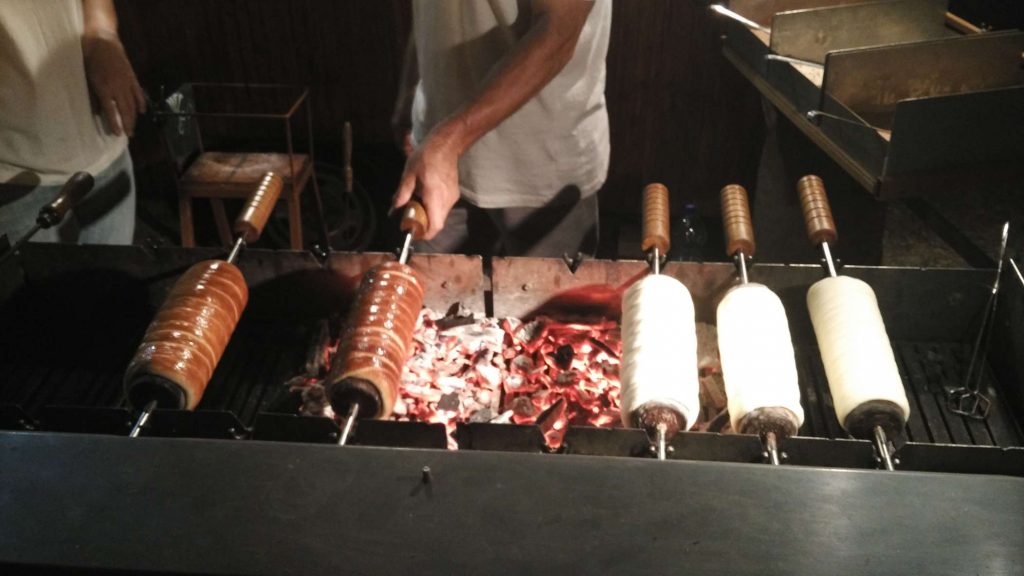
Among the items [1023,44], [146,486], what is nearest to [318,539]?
[146,486]

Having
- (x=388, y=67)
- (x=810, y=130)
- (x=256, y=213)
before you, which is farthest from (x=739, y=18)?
(x=256, y=213)

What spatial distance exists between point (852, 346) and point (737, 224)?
0.53 meters

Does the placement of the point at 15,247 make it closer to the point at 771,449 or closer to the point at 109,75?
the point at 109,75

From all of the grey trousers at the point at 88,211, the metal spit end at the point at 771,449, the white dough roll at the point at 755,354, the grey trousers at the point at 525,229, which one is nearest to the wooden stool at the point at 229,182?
the grey trousers at the point at 88,211

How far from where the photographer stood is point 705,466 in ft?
4.16

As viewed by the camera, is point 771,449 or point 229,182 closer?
point 771,449

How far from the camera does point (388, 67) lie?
465 centimetres

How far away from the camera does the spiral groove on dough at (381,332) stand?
162 cm

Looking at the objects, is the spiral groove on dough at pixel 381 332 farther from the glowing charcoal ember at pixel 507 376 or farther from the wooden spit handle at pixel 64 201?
the wooden spit handle at pixel 64 201

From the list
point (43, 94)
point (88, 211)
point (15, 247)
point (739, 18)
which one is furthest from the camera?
point (739, 18)

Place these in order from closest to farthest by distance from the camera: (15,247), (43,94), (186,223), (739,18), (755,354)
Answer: (755,354) < (15,247) < (43,94) < (739,18) < (186,223)

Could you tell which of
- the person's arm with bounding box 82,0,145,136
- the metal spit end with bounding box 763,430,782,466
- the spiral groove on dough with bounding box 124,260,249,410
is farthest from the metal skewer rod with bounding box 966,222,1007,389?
the person's arm with bounding box 82,0,145,136

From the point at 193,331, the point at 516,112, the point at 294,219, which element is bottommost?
the point at 193,331

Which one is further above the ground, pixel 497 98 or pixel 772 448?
pixel 497 98
